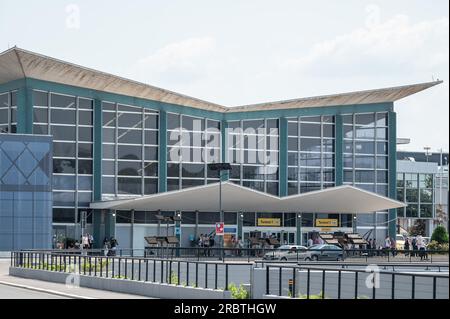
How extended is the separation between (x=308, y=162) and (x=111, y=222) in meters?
16.3

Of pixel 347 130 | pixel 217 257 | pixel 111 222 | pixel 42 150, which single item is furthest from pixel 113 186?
pixel 347 130

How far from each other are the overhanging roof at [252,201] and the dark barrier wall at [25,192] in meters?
5.05

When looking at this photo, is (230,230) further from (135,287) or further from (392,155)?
(135,287)

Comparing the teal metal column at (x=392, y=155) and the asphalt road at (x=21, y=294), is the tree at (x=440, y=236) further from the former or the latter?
the asphalt road at (x=21, y=294)

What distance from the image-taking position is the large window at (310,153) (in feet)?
259

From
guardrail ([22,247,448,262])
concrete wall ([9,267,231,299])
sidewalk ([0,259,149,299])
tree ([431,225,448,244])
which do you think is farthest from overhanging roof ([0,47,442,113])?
concrete wall ([9,267,231,299])

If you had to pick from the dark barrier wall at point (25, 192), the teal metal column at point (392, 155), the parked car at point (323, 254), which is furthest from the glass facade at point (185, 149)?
the parked car at point (323, 254)

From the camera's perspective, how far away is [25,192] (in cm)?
6531

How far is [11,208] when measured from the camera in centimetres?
6488

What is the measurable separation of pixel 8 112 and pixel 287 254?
2095cm

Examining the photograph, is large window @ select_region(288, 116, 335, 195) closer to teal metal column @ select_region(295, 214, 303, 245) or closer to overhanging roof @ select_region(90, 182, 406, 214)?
teal metal column @ select_region(295, 214, 303, 245)

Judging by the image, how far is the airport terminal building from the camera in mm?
68438

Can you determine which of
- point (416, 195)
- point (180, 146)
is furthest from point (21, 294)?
point (416, 195)
